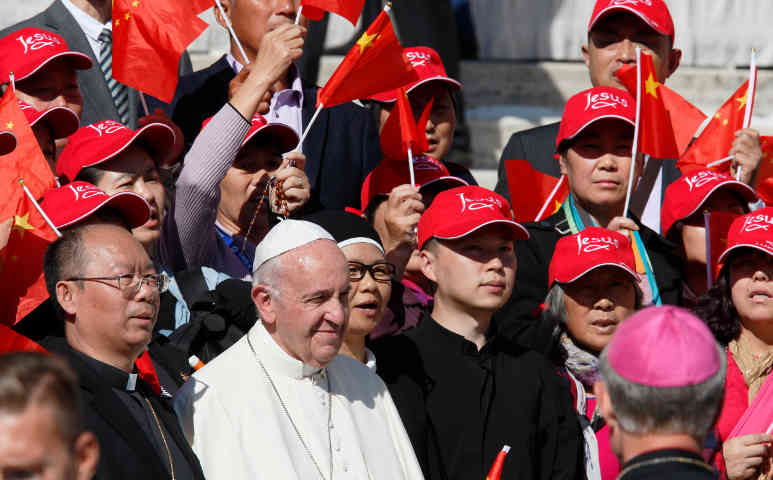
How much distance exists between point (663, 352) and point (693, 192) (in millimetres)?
2806

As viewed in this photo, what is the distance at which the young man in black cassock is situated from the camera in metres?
4.95

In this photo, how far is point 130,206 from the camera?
4789 mm

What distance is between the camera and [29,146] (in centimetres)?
493

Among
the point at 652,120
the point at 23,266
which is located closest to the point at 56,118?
the point at 23,266

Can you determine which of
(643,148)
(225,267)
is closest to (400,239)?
(225,267)

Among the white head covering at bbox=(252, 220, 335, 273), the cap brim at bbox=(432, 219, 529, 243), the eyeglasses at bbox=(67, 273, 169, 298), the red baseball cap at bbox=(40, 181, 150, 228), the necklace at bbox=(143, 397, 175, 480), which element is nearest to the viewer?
the necklace at bbox=(143, 397, 175, 480)

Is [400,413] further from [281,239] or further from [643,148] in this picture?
[643,148]

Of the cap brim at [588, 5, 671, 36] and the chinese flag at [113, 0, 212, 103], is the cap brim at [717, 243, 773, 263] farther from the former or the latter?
the chinese flag at [113, 0, 212, 103]

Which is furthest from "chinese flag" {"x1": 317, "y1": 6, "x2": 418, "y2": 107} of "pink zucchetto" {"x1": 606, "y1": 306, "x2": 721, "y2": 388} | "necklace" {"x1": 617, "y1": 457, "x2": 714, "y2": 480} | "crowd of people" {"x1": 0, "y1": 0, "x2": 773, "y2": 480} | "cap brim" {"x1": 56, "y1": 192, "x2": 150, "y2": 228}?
"necklace" {"x1": 617, "y1": 457, "x2": 714, "y2": 480}

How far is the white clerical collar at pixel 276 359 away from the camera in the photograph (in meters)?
4.54

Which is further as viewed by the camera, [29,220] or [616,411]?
[29,220]

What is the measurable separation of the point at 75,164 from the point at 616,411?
257 centimetres

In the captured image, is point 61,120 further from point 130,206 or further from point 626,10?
point 626,10

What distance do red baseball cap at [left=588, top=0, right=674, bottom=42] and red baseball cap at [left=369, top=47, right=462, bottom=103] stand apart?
2.68ft
